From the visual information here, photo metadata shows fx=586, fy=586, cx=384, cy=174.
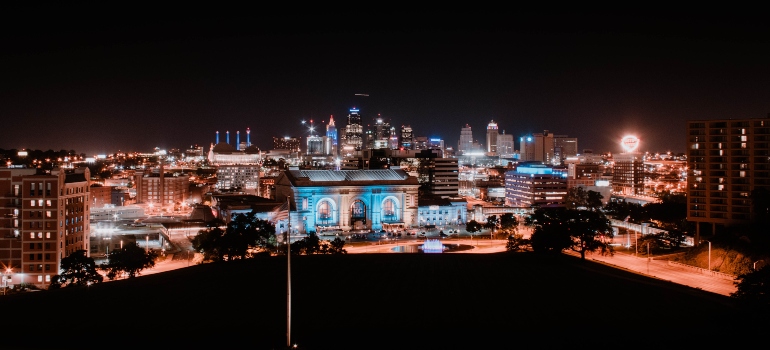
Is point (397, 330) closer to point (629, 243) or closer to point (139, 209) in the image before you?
point (629, 243)

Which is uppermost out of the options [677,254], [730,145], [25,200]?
[730,145]

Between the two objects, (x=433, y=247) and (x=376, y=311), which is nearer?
(x=376, y=311)

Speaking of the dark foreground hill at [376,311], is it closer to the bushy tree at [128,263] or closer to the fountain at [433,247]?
the bushy tree at [128,263]

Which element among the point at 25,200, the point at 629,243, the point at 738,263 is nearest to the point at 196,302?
the point at 25,200

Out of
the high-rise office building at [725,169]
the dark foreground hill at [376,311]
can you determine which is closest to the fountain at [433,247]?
the dark foreground hill at [376,311]

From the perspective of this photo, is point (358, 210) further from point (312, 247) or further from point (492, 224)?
point (312, 247)

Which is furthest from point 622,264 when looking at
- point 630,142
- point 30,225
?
point 630,142
